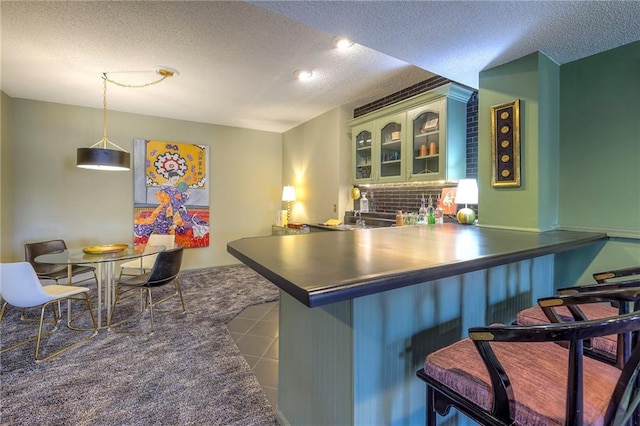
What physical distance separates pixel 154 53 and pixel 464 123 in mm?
2948

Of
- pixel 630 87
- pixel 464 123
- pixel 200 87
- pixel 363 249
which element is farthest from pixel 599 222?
pixel 200 87

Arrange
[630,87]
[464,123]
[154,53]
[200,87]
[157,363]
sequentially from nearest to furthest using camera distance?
1. [630,87]
2. [157,363]
3. [154,53]
4. [464,123]
5. [200,87]

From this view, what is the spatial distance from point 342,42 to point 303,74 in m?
0.71

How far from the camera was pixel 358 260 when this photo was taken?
0.98 meters

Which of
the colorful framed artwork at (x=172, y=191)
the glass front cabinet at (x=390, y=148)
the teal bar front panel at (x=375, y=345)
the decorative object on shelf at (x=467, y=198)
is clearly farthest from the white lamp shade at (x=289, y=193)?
the teal bar front panel at (x=375, y=345)

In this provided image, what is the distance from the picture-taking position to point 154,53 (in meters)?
2.56

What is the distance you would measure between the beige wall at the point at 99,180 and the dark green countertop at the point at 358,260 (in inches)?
155

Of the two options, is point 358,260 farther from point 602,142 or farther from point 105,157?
point 105,157

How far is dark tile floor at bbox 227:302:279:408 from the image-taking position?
2000 millimetres

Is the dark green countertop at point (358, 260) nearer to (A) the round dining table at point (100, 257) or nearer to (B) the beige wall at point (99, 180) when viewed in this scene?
(A) the round dining table at point (100, 257)

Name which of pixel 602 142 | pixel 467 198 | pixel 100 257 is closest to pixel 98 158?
pixel 100 257

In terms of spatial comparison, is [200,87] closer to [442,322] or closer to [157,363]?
[157,363]

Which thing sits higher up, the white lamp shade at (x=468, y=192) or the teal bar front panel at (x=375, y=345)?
the white lamp shade at (x=468, y=192)

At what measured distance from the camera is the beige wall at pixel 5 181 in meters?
3.46
